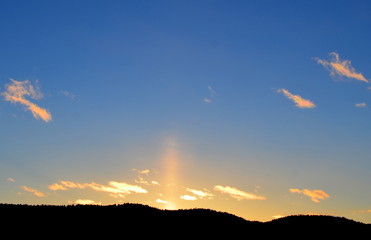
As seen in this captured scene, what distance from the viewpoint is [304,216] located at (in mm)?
45031

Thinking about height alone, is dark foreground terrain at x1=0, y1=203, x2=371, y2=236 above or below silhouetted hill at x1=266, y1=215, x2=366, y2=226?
below

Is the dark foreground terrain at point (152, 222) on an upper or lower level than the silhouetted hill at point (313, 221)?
lower

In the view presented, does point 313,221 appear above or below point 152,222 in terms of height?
above

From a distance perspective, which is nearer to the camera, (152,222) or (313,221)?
(152,222)

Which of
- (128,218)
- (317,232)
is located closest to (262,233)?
(317,232)

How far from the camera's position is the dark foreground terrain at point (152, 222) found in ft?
119

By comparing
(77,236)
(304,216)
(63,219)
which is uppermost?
(304,216)

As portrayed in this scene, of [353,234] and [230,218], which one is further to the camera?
[230,218]

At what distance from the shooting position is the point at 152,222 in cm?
3897

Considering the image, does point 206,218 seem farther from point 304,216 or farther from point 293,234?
point 304,216

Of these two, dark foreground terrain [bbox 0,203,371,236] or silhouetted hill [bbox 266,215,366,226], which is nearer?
dark foreground terrain [bbox 0,203,371,236]

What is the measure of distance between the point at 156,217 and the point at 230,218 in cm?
856

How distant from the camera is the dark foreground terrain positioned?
36.4 m

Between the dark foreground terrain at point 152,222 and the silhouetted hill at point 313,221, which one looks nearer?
the dark foreground terrain at point 152,222
